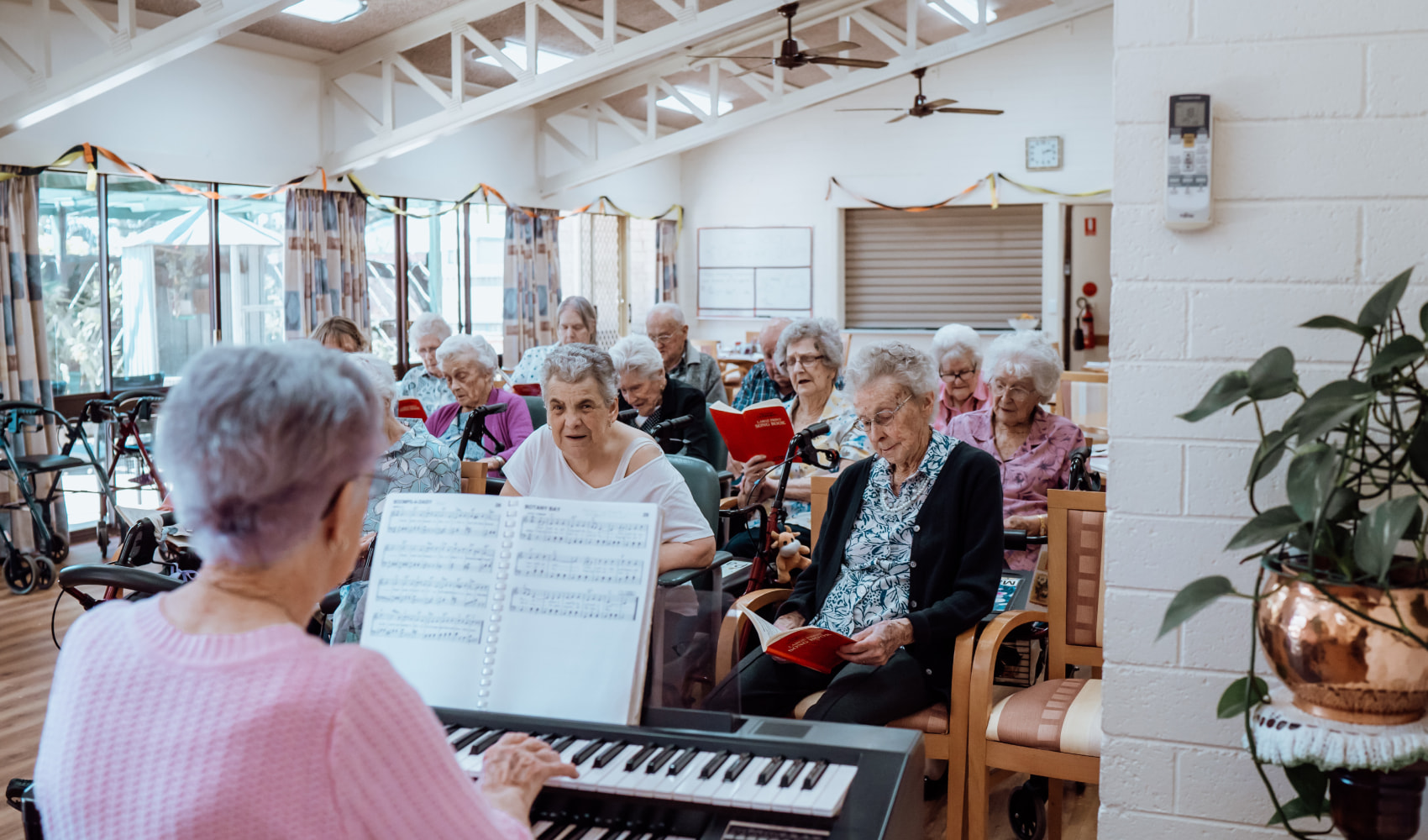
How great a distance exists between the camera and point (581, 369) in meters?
3.06

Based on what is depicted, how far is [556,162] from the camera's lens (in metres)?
10.7

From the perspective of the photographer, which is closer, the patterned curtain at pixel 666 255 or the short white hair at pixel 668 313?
the short white hair at pixel 668 313

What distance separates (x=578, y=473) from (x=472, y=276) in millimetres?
7166

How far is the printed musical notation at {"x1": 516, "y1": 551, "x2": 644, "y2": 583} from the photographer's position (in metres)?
1.59

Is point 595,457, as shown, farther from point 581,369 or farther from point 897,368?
point 897,368

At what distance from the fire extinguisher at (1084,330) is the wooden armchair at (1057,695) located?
8.79 meters

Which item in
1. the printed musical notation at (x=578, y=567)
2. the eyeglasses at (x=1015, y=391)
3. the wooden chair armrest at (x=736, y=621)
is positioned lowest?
the wooden chair armrest at (x=736, y=621)

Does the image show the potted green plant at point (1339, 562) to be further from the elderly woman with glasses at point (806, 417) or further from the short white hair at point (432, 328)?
the short white hair at point (432, 328)

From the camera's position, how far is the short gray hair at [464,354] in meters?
4.96

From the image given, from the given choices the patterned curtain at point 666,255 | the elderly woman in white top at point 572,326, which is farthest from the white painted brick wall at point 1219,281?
the patterned curtain at point 666,255

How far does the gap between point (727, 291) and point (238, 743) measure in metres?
11.6

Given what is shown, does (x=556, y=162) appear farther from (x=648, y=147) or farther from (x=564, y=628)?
(x=564, y=628)

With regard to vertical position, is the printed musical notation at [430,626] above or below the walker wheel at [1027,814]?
above

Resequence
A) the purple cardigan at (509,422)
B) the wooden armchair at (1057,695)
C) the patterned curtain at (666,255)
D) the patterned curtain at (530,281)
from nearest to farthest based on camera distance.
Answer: the wooden armchair at (1057,695) < the purple cardigan at (509,422) < the patterned curtain at (530,281) < the patterned curtain at (666,255)
